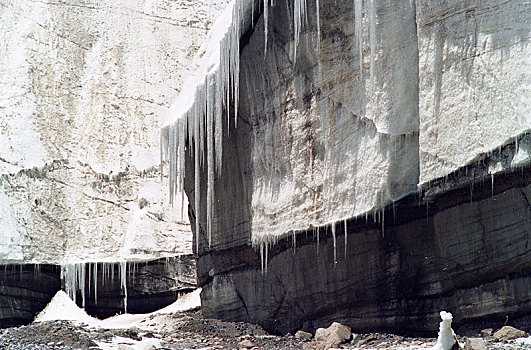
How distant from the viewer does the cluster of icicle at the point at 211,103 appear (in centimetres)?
1455

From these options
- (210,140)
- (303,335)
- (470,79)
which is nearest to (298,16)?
(210,140)

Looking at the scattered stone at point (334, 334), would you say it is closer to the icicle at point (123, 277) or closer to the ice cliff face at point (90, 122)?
the icicle at point (123, 277)

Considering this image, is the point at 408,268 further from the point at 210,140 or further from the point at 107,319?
the point at 107,319

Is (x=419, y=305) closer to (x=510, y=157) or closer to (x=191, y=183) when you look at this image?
(x=510, y=157)

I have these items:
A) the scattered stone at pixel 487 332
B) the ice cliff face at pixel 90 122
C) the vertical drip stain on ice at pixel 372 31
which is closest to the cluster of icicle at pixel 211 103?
the vertical drip stain on ice at pixel 372 31

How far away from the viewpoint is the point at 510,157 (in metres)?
10.8

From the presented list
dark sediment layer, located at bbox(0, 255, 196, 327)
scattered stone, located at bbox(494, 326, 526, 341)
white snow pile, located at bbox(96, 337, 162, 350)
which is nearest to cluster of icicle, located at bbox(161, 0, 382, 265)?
white snow pile, located at bbox(96, 337, 162, 350)

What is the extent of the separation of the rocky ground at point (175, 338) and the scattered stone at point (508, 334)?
0.37 m

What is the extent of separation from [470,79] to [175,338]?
698 centimetres

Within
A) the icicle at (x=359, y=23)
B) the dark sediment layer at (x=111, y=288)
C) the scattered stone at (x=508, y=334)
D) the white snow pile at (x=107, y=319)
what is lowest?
the scattered stone at (x=508, y=334)

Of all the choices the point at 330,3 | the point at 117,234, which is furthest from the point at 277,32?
the point at 117,234

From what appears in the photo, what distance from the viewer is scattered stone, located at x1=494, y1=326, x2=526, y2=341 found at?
35.4ft

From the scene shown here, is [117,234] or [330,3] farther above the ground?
[330,3]

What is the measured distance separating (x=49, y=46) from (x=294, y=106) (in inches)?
387
